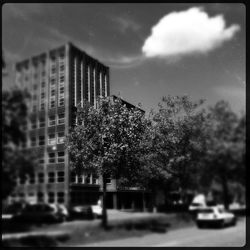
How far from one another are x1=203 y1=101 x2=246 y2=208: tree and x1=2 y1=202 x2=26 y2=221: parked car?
217 centimetres

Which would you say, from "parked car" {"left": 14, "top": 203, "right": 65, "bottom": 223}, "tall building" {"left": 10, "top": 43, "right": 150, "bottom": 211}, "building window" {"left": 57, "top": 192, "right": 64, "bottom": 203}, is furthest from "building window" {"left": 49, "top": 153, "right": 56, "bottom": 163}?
"parked car" {"left": 14, "top": 203, "right": 65, "bottom": 223}

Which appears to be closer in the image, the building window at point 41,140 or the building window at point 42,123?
the building window at point 41,140

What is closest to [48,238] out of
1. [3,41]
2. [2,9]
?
[3,41]

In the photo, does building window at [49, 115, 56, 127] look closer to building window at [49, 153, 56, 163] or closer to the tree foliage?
building window at [49, 153, 56, 163]

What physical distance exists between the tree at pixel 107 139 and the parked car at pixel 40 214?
571 millimetres

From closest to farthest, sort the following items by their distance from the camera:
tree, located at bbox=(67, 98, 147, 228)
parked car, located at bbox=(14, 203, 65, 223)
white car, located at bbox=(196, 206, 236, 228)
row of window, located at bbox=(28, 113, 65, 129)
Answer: parked car, located at bbox=(14, 203, 65, 223) < row of window, located at bbox=(28, 113, 65, 129) < tree, located at bbox=(67, 98, 147, 228) < white car, located at bbox=(196, 206, 236, 228)

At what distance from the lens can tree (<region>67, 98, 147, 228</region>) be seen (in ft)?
13.5

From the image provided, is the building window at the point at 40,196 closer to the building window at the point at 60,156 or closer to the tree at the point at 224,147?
the building window at the point at 60,156

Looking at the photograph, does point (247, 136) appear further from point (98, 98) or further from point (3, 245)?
point (3, 245)

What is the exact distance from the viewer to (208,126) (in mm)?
4215

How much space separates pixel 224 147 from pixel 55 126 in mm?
2039

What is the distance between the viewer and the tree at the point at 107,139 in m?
4.12

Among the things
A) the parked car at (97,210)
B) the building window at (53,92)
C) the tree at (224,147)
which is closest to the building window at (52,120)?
the building window at (53,92)

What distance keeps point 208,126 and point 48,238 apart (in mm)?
2257
